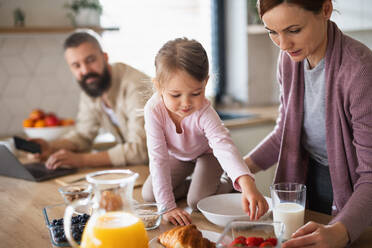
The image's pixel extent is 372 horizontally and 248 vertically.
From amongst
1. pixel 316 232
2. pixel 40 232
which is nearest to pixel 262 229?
pixel 316 232

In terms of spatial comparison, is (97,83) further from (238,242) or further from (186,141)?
(238,242)

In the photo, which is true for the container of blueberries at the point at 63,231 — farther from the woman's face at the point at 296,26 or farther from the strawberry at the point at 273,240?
the woman's face at the point at 296,26

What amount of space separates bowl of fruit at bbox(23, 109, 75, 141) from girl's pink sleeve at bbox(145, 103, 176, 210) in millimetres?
1138

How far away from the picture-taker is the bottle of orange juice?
84 cm

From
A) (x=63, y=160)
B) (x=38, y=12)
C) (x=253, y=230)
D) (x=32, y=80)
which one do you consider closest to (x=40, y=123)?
(x=63, y=160)

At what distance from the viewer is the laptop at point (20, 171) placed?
1.76 meters

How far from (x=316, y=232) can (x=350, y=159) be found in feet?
1.27

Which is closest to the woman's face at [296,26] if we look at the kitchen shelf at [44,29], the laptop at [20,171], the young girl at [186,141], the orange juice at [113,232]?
the young girl at [186,141]

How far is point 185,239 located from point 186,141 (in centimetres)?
45

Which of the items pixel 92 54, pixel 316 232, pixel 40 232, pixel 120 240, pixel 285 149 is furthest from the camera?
pixel 92 54

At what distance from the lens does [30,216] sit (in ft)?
4.28

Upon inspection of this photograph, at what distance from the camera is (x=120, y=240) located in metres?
0.85

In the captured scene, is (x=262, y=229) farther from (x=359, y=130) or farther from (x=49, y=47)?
(x=49, y=47)

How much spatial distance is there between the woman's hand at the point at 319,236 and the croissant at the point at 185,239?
0.17m
